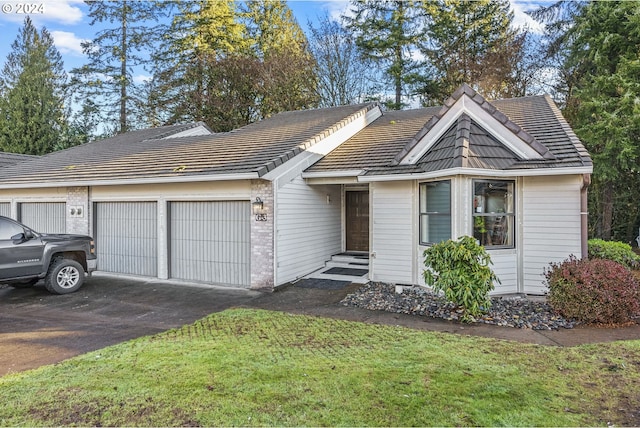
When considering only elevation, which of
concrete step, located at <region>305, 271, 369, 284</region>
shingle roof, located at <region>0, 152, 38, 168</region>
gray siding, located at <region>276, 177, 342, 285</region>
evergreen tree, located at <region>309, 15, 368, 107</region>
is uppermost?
evergreen tree, located at <region>309, 15, 368, 107</region>

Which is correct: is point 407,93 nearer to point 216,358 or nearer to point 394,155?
point 394,155

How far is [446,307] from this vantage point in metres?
7.16

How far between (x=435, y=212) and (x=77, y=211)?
9830 mm

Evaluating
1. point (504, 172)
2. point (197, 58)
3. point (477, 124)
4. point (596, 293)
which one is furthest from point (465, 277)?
point (197, 58)

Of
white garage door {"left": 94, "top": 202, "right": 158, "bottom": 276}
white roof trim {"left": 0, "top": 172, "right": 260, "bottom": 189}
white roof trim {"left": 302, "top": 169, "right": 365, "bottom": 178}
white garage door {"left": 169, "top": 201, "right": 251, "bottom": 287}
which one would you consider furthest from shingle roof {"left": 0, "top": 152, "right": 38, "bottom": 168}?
white roof trim {"left": 302, "top": 169, "right": 365, "bottom": 178}

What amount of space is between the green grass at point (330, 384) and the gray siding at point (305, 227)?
377 cm

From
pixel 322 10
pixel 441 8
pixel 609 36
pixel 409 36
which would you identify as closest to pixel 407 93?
pixel 409 36

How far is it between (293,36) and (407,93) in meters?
8.17

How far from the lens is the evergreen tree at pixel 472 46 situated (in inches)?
789

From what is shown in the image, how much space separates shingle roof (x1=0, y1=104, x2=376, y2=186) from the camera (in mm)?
9641

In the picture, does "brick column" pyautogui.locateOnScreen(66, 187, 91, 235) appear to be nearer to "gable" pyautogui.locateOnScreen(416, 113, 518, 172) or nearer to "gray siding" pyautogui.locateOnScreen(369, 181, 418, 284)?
"gray siding" pyautogui.locateOnScreen(369, 181, 418, 284)

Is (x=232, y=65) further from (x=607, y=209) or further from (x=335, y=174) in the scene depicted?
(x=607, y=209)

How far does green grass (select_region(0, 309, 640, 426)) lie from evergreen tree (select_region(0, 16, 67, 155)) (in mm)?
26979

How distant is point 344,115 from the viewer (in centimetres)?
1307
